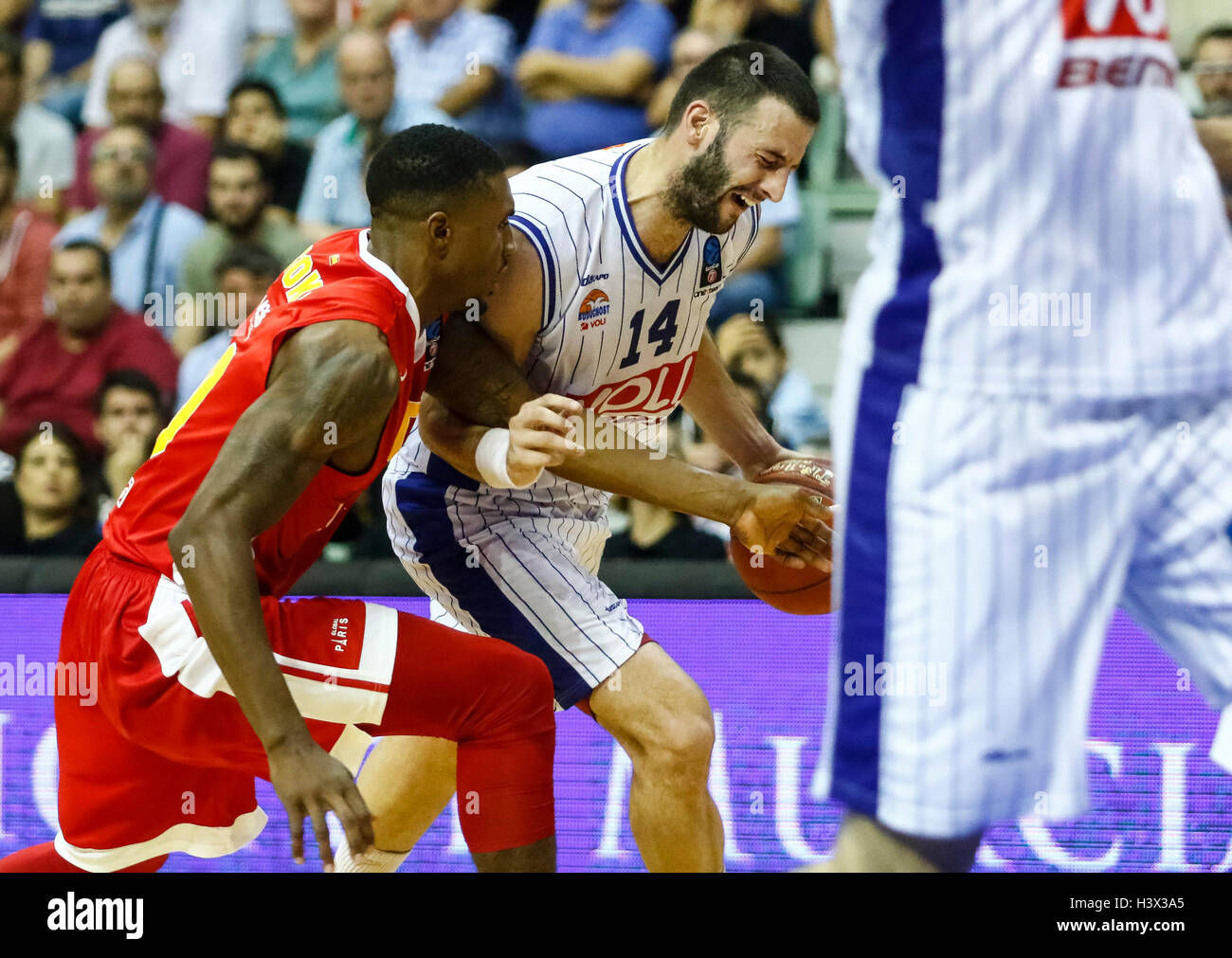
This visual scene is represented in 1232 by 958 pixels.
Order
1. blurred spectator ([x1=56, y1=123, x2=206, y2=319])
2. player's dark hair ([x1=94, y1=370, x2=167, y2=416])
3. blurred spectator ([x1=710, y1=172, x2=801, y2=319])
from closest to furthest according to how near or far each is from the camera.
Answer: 1. blurred spectator ([x1=710, y1=172, x2=801, y2=319])
2. player's dark hair ([x1=94, y1=370, x2=167, y2=416])
3. blurred spectator ([x1=56, y1=123, x2=206, y2=319])

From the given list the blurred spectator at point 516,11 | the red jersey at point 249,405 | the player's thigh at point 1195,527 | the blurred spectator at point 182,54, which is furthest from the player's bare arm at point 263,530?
the blurred spectator at point 182,54

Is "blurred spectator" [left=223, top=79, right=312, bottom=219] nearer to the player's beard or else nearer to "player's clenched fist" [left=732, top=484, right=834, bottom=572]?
the player's beard

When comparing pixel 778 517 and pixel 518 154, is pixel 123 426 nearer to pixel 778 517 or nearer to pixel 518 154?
pixel 518 154

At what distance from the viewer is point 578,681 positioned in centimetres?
279

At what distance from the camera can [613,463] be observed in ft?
9.00

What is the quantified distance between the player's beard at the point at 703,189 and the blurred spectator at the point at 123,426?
283 cm

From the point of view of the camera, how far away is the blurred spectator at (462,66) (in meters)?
5.32

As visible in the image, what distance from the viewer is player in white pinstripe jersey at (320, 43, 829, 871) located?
2707 millimetres

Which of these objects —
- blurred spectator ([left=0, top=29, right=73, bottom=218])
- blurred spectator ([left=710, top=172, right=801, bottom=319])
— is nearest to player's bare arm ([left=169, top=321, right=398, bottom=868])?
blurred spectator ([left=710, top=172, right=801, bottom=319])

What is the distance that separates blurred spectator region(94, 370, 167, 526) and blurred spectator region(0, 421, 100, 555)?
0.24 feet

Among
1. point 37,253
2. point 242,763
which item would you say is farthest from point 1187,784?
point 37,253

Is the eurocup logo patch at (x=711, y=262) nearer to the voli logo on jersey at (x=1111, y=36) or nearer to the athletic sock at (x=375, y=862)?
the voli logo on jersey at (x=1111, y=36)

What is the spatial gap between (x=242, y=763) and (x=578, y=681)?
0.69 metres

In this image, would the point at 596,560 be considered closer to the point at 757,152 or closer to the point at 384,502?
the point at 384,502
